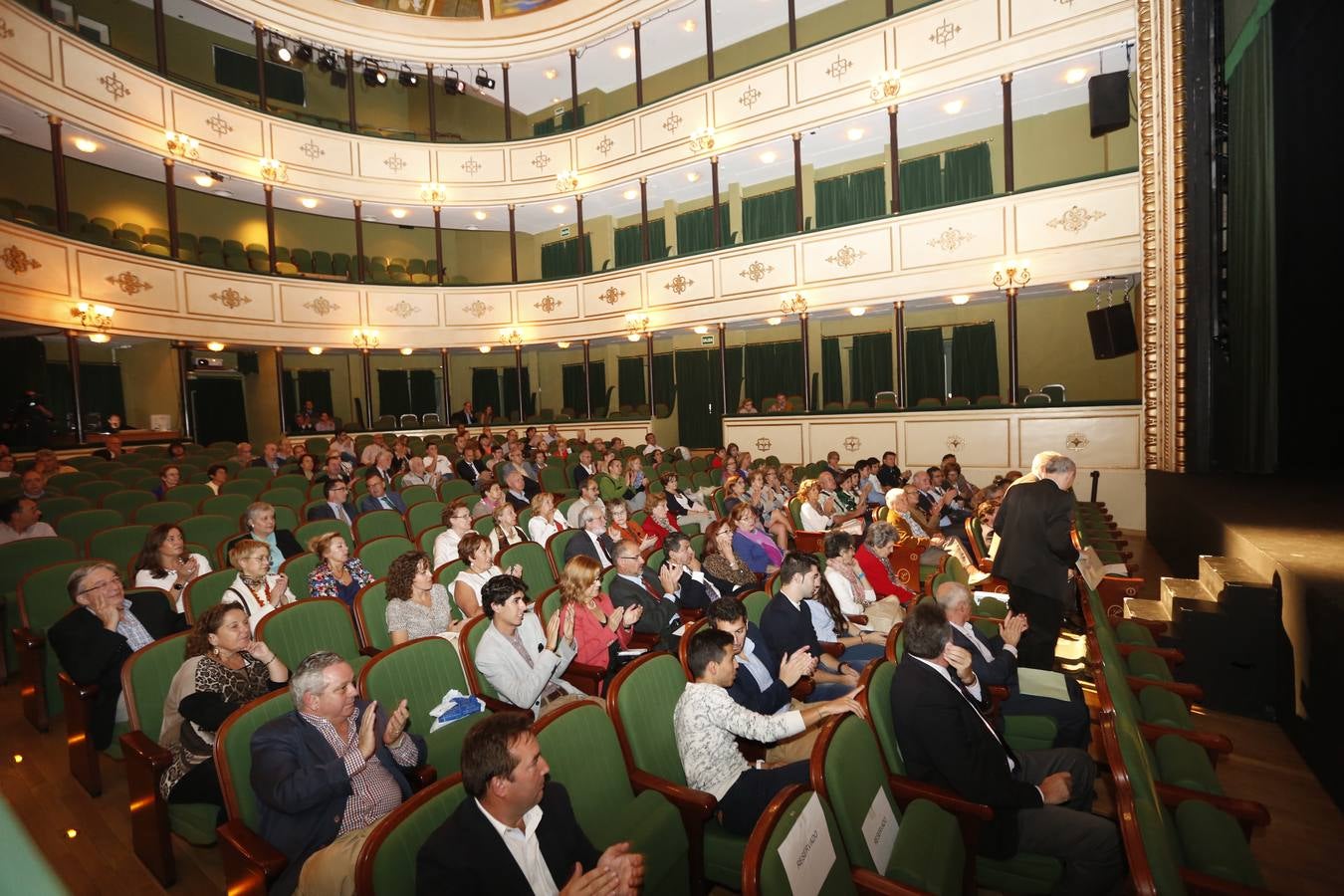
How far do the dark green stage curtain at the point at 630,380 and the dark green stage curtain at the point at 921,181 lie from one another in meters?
6.94

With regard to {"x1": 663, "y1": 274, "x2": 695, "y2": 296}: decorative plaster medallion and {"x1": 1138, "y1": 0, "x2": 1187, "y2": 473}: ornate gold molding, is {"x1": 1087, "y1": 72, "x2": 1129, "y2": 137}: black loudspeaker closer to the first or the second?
{"x1": 1138, "y1": 0, "x2": 1187, "y2": 473}: ornate gold molding

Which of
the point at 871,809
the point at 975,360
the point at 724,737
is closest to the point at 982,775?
the point at 871,809

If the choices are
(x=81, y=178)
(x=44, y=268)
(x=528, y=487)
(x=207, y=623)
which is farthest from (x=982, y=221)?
(x=81, y=178)

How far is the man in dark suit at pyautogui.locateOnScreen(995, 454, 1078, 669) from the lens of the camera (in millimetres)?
3693

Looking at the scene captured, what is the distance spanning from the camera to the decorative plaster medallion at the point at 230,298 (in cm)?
1111

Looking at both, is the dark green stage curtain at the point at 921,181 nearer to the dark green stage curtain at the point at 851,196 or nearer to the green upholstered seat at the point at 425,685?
the dark green stage curtain at the point at 851,196

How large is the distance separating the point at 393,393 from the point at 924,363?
41.2 feet

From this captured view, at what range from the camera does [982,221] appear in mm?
9688

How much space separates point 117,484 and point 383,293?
7.76m

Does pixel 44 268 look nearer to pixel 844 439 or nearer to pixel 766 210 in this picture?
pixel 844 439

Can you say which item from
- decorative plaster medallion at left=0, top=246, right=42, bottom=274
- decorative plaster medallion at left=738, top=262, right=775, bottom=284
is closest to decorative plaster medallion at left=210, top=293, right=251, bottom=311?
decorative plaster medallion at left=0, top=246, right=42, bottom=274

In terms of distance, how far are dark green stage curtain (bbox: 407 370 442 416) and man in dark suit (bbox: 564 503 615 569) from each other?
1362 centimetres

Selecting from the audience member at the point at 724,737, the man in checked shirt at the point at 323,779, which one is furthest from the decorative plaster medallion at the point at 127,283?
the audience member at the point at 724,737

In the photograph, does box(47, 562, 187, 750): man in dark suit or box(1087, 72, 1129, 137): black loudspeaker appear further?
box(1087, 72, 1129, 137): black loudspeaker
